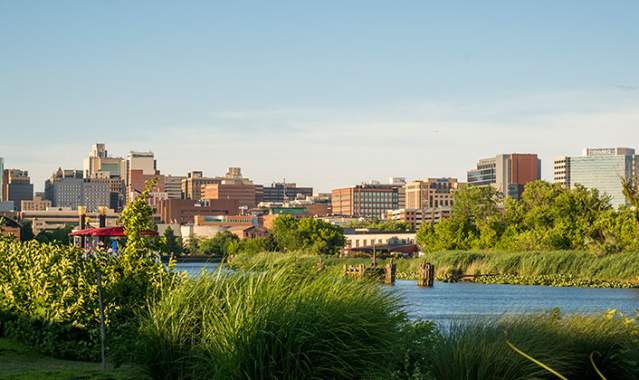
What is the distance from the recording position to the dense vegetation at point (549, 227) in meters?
87.2

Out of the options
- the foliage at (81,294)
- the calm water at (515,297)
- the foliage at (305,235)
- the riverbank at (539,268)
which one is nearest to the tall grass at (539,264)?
the riverbank at (539,268)

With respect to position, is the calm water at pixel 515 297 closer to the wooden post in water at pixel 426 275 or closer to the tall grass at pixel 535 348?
the wooden post in water at pixel 426 275

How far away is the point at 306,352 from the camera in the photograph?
15133 millimetres

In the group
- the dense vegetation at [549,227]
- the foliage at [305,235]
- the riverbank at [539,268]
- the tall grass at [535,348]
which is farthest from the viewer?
the foliage at [305,235]

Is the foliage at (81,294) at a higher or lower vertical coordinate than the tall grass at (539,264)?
higher

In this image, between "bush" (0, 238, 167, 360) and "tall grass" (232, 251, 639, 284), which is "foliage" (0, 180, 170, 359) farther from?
"tall grass" (232, 251, 639, 284)

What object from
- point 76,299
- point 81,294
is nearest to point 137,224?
point 81,294

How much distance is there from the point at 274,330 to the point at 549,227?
91777 millimetres

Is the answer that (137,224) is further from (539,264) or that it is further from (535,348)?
(539,264)

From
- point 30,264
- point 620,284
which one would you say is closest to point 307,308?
point 30,264

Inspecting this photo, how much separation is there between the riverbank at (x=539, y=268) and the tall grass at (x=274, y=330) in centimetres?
5126

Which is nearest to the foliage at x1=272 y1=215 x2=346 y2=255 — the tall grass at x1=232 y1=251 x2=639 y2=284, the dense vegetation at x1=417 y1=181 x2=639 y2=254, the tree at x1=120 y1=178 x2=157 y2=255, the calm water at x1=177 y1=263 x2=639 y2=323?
the dense vegetation at x1=417 y1=181 x2=639 y2=254

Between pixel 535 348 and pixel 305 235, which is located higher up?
pixel 535 348

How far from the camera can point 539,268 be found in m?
85.5
